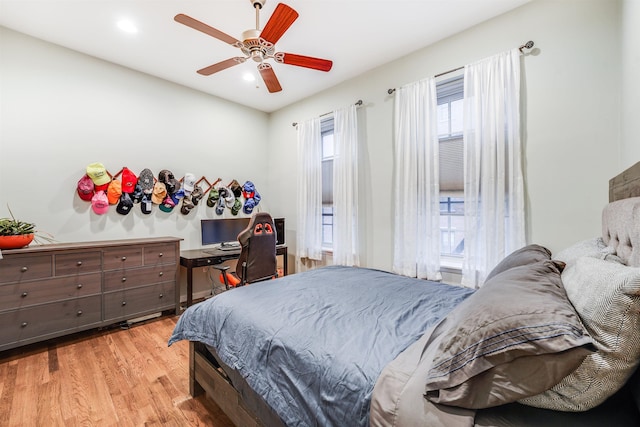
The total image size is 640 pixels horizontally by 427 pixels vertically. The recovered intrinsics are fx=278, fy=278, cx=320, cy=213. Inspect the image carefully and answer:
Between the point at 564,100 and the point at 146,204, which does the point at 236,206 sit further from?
the point at 564,100

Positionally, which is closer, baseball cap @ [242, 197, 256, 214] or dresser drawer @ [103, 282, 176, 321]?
dresser drawer @ [103, 282, 176, 321]

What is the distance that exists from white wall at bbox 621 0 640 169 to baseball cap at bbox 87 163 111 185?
4.49 meters

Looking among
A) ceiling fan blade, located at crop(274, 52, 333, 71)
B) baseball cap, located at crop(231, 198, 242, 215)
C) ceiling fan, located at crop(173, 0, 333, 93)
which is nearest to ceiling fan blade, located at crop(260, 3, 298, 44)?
ceiling fan, located at crop(173, 0, 333, 93)

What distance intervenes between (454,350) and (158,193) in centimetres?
371

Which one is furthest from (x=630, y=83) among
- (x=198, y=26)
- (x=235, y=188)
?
(x=235, y=188)

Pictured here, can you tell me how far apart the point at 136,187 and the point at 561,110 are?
4.37m

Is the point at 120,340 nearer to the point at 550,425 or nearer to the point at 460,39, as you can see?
the point at 550,425

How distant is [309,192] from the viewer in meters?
4.14

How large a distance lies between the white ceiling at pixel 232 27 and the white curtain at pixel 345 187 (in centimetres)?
64

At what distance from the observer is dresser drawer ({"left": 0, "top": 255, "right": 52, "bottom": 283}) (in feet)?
7.70

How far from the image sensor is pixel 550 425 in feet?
2.30

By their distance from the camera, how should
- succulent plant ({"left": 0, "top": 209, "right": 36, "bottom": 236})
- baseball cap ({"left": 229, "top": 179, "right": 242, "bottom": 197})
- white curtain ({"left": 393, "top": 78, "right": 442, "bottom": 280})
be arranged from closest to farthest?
succulent plant ({"left": 0, "top": 209, "right": 36, "bottom": 236}), white curtain ({"left": 393, "top": 78, "right": 442, "bottom": 280}), baseball cap ({"left": 229, "top": 179, "right": 242, "bottom": 197})

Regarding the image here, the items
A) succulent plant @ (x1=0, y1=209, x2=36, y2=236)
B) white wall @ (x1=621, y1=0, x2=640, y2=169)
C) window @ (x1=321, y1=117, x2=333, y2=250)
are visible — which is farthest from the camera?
window @ (x1=321, y1=117, x2=333, y2=250)

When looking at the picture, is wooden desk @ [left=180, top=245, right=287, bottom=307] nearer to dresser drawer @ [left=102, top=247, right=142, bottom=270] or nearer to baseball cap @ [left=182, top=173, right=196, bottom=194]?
dresser drawer @ [left=102, top=247, right=142, bottom=270]
